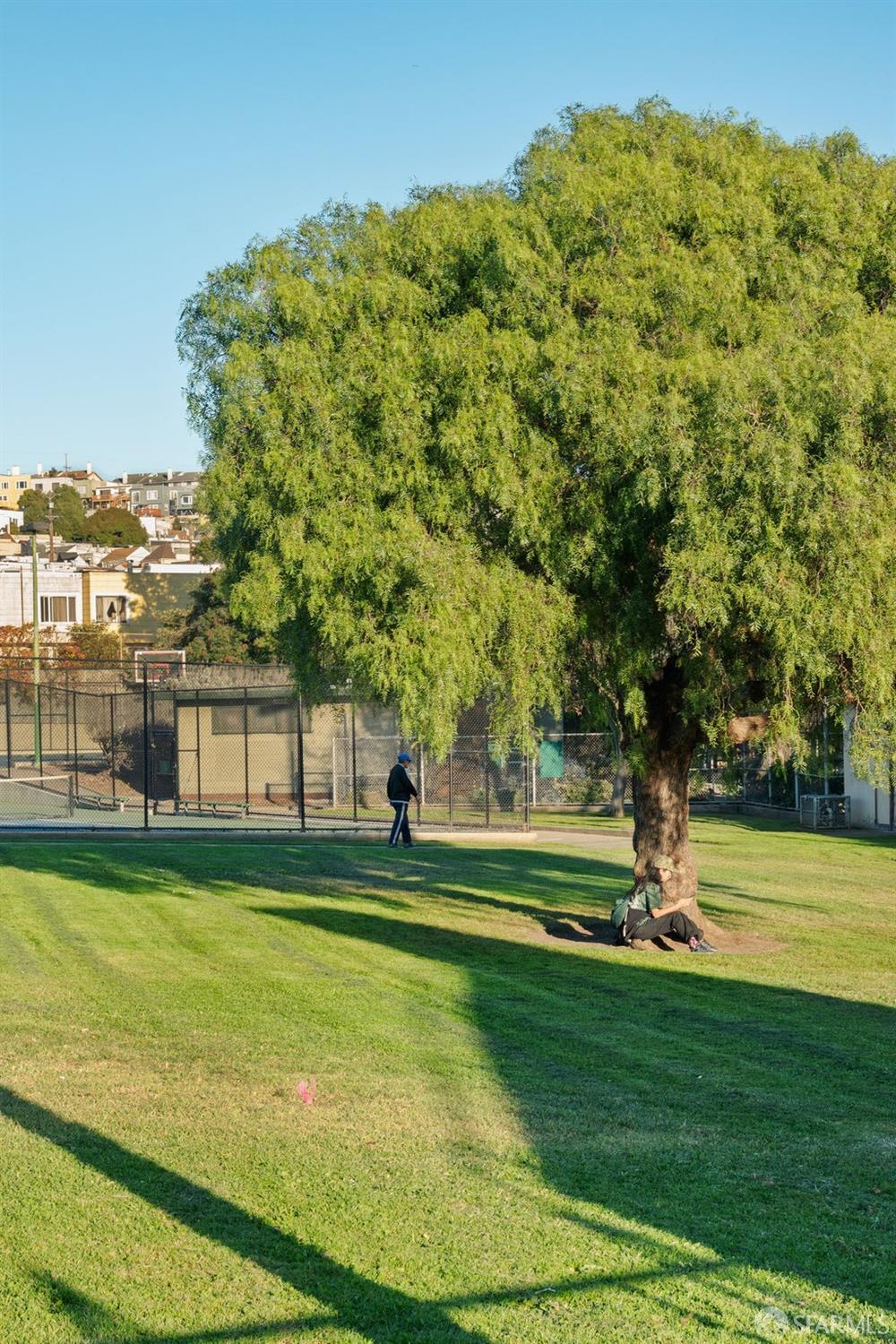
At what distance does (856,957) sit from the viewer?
16.6m

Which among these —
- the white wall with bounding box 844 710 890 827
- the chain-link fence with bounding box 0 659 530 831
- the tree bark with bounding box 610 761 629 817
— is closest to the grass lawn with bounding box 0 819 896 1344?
the chain-link fence with bounding box 0 659 530 831

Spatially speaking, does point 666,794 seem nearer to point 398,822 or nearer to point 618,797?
point 398,822

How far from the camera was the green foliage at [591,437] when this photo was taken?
13688 mm

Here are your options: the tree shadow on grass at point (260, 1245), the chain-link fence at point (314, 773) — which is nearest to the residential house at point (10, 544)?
the chain-link fence at point (314, 773)

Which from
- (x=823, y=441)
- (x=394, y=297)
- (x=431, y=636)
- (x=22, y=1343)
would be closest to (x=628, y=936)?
(x=431, y=636)

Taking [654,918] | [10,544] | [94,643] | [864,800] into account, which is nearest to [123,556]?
[10,544]

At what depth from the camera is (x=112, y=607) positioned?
82.9 metres

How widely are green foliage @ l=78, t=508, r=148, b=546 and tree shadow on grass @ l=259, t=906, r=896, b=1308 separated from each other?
15540cm

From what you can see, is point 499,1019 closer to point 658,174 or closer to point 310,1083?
point 310,1083

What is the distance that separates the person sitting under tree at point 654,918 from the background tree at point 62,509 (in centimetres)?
14623

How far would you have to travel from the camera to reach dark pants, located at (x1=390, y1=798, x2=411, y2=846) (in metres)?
26.9

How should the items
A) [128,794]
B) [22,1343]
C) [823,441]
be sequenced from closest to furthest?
[22,1343] → [823,441] → [128,794]

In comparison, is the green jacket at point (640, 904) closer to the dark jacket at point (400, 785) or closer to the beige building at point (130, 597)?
the dark jacket at point (400, 785)

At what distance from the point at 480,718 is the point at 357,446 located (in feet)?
72.0
